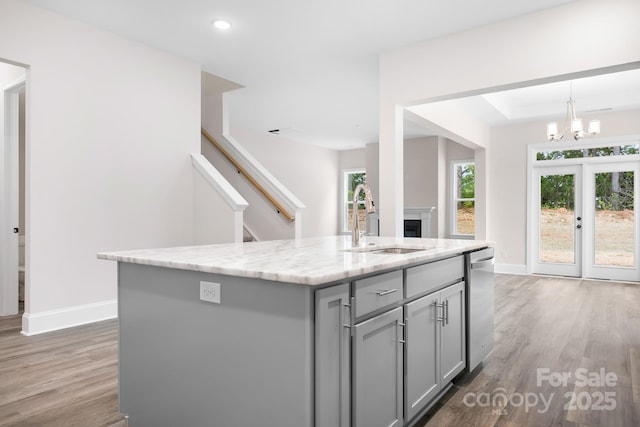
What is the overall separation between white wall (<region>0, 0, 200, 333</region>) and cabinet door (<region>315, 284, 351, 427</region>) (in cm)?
310

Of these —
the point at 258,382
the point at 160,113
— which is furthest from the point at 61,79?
the point at 258,382

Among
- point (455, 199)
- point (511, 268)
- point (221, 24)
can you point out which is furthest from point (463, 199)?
point (221, 24)

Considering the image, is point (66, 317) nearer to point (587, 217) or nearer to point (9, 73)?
point (9, 73)

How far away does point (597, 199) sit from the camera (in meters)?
6.57

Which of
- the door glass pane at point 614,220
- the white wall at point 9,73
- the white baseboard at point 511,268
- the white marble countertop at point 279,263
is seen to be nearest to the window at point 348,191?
the white baseboard at point 511,268

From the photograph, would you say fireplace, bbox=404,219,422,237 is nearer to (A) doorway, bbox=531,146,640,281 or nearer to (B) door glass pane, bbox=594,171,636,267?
(A) doorway, bbox=531,146,640,281

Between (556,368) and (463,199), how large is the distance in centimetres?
619

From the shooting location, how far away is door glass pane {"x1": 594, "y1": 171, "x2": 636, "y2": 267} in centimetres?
631

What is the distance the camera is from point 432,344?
Answer: 83.5 inches

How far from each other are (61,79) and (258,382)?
3405 millimetres

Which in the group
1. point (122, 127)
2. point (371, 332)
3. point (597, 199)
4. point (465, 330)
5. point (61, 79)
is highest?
point (61, 79)

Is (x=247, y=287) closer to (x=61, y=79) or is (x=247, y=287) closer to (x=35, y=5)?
(x=61, y=79)

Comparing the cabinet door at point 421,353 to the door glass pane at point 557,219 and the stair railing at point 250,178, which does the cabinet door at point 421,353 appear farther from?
the door glass pane at point 557,219

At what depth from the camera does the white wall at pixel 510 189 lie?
7.19 meters
